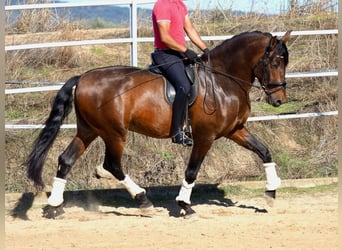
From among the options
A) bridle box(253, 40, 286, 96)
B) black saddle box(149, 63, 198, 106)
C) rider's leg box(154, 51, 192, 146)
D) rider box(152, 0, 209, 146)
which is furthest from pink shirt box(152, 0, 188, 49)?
bridle box(253, 40, 286, 96)

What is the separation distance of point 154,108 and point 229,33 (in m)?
5.78

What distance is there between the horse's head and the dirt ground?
1.39 metres

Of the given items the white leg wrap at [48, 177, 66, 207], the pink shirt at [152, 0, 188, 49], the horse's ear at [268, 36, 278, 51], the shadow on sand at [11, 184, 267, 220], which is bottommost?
the shadow on sand at [11, 184, 267, 220]

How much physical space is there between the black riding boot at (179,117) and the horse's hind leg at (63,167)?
108 cm

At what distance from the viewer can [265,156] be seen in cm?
747

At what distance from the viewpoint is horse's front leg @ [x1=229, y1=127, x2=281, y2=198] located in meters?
7.45

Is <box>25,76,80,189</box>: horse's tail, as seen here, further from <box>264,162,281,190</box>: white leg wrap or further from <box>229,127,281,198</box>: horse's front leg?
<box>264,162,281,190</box>: white leg wrap

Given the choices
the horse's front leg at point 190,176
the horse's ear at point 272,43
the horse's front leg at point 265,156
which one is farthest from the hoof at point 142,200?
the horse's ear at point 272,43

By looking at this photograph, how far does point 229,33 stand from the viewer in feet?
41.1

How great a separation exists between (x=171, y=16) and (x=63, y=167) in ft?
7.13

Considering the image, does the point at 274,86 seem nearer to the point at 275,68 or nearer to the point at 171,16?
the point at 275,68

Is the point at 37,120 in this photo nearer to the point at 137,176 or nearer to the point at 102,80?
the point at 137,176

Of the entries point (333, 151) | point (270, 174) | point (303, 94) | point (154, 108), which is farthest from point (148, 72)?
point (303, 94)

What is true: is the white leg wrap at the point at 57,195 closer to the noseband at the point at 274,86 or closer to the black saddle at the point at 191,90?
the black saddle at the point at 191,90
